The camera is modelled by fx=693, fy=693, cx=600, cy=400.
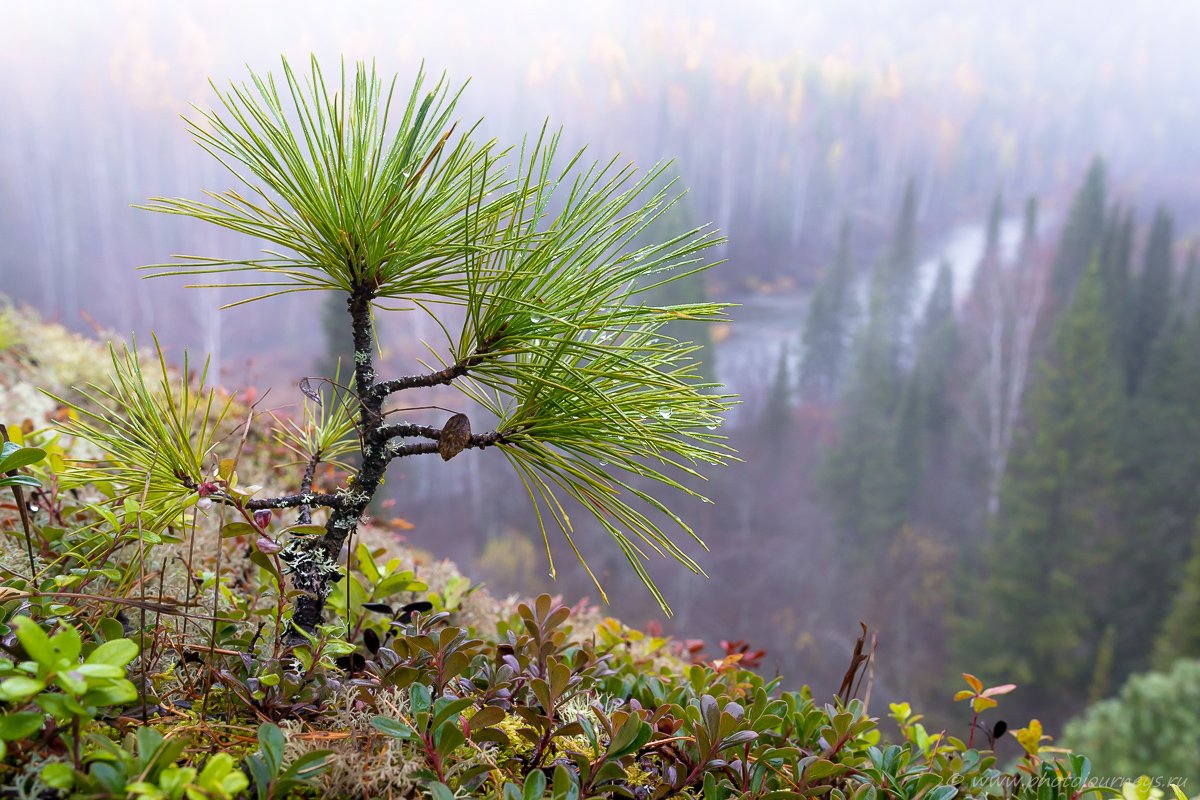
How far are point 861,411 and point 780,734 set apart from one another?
904 cm

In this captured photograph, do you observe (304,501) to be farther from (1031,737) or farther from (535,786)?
(1031,737)

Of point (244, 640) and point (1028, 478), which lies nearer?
point (244, 640)

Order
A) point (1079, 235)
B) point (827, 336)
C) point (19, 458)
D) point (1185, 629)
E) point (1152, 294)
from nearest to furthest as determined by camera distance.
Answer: point (19, 458)
point (1185, 629)
point (1152, 294)
point (827, 336)
point (1079, 235)

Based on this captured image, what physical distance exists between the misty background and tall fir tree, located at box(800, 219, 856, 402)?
5 centimetres

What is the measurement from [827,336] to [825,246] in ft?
5.08

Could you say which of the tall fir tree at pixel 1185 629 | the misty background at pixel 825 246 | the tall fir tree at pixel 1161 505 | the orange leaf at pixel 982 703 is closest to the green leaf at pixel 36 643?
the orange leaf at pixel 982 703

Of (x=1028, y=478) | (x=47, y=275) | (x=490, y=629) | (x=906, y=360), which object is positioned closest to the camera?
(x=490, y=629)

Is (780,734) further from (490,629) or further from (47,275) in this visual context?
(47,275)

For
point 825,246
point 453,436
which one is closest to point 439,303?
point 453,436

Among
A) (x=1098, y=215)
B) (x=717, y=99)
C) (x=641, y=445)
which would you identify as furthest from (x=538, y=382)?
(x=1098, y=215)

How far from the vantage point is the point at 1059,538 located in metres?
8.33

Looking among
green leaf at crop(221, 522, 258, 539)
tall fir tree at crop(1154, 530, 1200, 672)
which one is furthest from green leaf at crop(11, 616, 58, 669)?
tall fir tree at crop(1154, 530, 1200, 672)

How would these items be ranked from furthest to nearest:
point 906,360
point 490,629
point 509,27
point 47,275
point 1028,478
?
1. point 906,360
2. point 1028,478
3. point 509,27
4. point 47,275
5. point 490,629

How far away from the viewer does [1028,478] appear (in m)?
8.52
